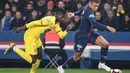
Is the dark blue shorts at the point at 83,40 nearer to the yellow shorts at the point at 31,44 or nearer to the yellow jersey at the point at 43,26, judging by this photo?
the yellow jersey at the point at 43,26

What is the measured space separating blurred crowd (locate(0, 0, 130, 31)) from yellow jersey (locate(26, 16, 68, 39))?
10.3 ft

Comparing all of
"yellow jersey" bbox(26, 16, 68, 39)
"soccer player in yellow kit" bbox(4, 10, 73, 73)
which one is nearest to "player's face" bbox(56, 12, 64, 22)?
"soccer player in yellow kit" bbox(4, 10, 73, 73)

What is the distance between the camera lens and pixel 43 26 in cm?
1220

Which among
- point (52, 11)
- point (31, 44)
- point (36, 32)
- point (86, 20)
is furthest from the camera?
point (52, 11)

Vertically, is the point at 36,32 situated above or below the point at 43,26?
below

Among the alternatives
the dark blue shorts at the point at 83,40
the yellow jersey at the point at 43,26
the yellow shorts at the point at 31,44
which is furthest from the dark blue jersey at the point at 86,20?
the yellow shorts at the point at 31,44

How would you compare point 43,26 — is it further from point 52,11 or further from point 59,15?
point 52,11

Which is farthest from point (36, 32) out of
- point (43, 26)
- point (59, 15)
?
point (59, 15)

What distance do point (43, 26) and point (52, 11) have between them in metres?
3.77

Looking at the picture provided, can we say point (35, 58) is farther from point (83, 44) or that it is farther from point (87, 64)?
point (87, 64)

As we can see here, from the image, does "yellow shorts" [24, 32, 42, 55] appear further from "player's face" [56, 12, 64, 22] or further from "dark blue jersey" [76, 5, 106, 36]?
"dark blue jersey" [76, 5, 106, 36]

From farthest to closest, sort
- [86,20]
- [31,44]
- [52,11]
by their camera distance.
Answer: [52,11] → [31,44] → [86,20]

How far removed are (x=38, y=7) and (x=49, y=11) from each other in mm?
981

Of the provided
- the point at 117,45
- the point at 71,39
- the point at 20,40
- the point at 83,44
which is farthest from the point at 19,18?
the point at 83,44
